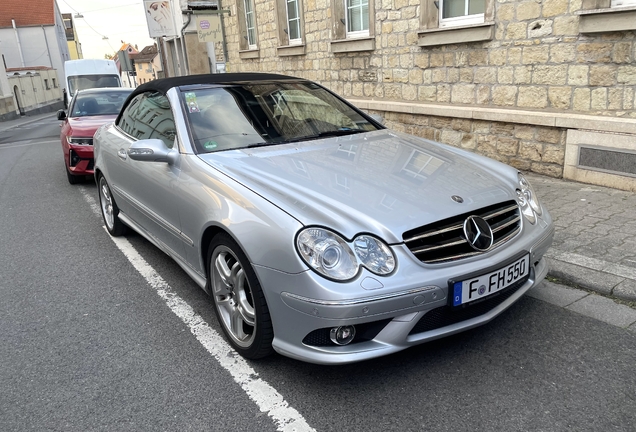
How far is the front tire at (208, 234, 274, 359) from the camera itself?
271 cm

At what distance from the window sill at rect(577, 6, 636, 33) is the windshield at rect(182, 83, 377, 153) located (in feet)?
10.1

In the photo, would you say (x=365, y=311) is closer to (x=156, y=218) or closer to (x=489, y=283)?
Answer: (x=489, y=283)

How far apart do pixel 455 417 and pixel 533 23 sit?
214 inches

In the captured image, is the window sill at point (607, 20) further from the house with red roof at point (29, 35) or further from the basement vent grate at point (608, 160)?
the house with red roof at point (29, 35)

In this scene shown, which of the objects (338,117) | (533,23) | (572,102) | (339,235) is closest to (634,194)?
(572,102)

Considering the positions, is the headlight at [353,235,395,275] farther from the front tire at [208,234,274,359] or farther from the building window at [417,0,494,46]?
the building window at [417,0,494,46]

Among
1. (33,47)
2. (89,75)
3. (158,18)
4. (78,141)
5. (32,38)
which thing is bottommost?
(78,141)

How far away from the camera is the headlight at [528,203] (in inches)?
123

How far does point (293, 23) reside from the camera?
1248cm

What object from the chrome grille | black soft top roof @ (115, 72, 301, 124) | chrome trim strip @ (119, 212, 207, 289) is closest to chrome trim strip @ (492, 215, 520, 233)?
the chrome grille

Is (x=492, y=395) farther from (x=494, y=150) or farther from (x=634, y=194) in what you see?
(x=494, y=150)

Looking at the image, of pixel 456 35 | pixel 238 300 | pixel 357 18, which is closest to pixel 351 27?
pixel 357 18

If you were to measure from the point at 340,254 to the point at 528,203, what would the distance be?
56.7 inches

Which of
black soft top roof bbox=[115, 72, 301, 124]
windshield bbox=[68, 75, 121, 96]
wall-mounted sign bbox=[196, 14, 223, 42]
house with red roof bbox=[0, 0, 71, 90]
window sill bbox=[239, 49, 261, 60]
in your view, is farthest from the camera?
house with red roof bbox=[0, 0, 71, 90]
